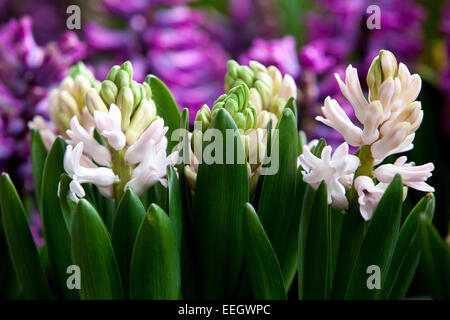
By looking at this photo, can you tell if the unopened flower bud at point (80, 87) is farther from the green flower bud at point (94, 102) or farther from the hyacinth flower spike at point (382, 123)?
the hyacinth flower spike at point (382, 123)

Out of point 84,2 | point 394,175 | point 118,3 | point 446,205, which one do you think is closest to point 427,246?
point 394,175

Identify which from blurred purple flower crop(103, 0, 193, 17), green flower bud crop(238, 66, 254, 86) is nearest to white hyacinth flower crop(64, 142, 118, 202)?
green flower bud crop(238, 66, 254, 86)

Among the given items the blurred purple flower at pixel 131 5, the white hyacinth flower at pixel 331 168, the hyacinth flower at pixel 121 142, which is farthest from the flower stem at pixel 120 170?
the blurred purple flower at pixel 131 5

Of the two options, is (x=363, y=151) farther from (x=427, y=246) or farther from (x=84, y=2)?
(x=84, y=2)

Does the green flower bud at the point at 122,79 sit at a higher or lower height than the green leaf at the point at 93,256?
higher

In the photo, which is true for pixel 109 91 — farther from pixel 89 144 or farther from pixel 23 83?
pixel 23 83

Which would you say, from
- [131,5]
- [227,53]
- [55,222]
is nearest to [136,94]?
[55,222]
